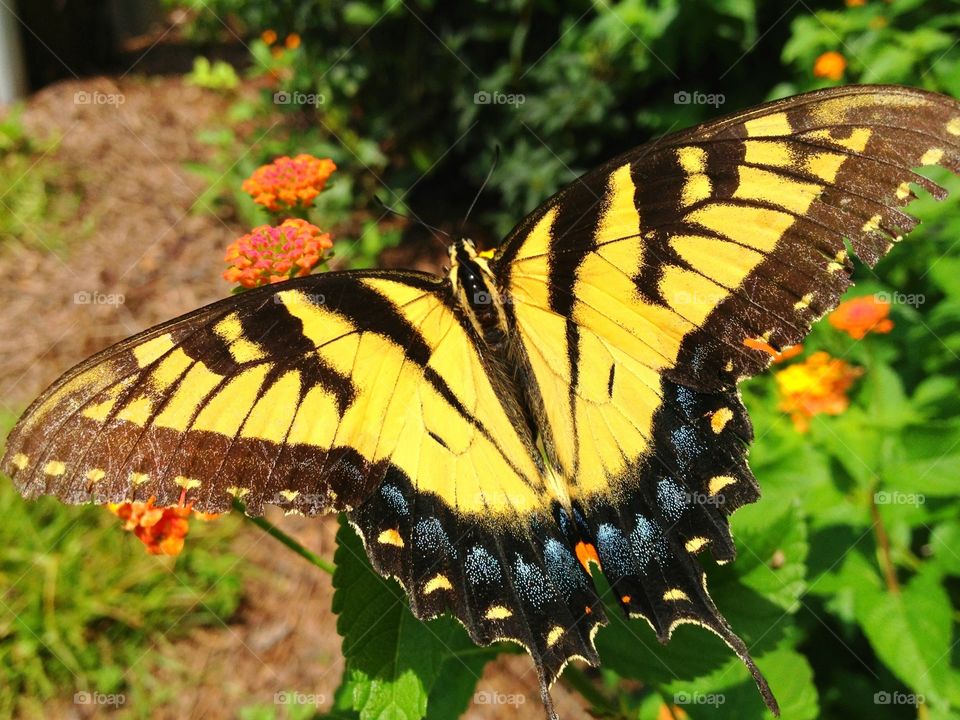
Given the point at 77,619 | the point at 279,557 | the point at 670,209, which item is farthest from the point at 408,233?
the point at 670,209

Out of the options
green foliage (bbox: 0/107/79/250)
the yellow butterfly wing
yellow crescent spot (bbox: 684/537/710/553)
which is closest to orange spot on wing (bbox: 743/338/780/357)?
the yellow butterfly wing

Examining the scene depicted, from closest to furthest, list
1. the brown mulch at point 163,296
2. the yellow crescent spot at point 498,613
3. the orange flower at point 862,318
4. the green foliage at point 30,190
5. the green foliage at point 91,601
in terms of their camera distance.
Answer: the yellow crescent spot at point 498,613, the orange flower at point 862,318, the green foliage at point 91,601, the brown mulch at point 163,296, the green foliage at point 30,190

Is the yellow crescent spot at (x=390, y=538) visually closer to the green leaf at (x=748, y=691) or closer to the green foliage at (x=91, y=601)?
the green leaf at (x=748, y=691)

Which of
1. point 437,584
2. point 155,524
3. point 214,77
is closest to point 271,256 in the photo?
point 155,524

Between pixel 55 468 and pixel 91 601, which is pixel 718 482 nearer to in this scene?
pixel 55 468

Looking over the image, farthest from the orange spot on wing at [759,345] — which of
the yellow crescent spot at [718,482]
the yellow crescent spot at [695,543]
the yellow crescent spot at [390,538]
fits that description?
the yellow crescent spot at [390,538]

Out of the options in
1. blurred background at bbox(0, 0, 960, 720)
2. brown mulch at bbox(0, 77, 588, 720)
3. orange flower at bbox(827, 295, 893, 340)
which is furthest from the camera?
brown mulch at bbox(0, 77, 588, 720)

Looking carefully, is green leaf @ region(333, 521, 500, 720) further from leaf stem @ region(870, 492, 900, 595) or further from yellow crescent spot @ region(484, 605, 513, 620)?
leaf stem @ region(870, 492, 900, 595)
